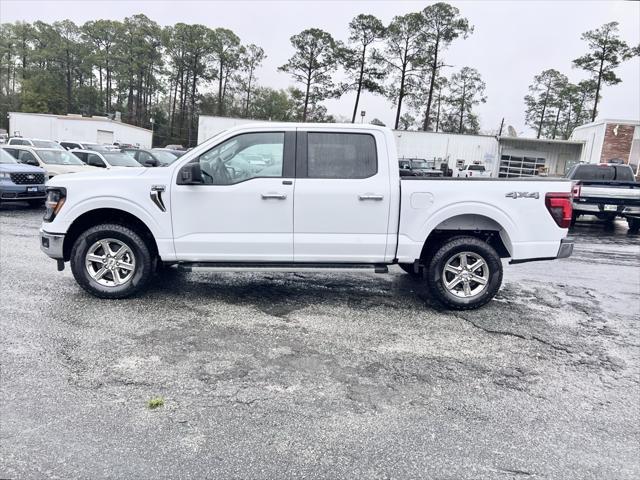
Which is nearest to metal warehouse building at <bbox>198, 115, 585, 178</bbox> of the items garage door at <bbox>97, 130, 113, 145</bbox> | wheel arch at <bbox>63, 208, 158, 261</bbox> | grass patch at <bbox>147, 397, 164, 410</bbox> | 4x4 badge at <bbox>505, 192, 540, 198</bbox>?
garage door at <bbox>97, 130, 113, 145</bbox>

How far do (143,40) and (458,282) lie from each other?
78.5 m

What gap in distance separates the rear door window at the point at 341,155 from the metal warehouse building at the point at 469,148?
3311 cm

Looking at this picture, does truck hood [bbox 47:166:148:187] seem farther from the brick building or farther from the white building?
the white building


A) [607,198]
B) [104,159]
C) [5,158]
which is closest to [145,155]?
[104,159]

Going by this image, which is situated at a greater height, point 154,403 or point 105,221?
point 105,221

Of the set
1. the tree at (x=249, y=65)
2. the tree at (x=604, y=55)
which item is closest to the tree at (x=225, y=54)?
the tree at (x=249, y=65)

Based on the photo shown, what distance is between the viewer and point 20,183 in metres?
12.6

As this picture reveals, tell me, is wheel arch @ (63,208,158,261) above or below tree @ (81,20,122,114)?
below

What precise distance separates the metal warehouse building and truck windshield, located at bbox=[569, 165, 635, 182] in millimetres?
23204

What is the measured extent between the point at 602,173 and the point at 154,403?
48.6 feet

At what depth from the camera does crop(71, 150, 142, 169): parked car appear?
56.7 ft

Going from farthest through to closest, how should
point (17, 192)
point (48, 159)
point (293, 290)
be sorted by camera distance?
point (48, 159) < point (17, 192) < point (293, 290)

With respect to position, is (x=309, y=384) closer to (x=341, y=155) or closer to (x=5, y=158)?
(x=341, y=155)

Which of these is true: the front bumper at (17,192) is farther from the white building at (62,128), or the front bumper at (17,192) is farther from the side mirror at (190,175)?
the white building at (62,128)
